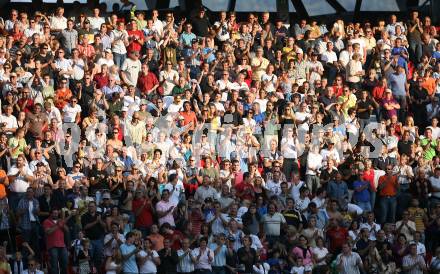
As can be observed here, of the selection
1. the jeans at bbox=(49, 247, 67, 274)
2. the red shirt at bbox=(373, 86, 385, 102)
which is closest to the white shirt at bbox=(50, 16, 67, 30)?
the red shirt at bbox=(373, 86, 385, 102)

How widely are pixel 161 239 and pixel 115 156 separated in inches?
96.9

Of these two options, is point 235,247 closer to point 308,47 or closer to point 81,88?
point 81,88

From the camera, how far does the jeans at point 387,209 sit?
30828 millimetres

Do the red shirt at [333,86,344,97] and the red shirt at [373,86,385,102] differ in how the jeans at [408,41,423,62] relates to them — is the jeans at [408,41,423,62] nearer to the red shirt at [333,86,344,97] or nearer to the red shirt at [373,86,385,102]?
the red shirt at [373,86,385,102]

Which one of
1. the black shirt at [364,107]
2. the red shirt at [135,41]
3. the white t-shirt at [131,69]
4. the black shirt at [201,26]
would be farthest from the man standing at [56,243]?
the black shirt at [201,26]

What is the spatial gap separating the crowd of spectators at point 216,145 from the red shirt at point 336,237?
0.02m

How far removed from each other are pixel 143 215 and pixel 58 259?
202 cm

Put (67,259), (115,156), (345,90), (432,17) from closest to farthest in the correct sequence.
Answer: (67,259) < (115,156) < (345,90) < (432,17)

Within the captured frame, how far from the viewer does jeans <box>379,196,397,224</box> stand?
30.8 meters

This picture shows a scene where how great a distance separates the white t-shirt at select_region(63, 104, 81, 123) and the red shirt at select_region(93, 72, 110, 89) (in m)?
1.18

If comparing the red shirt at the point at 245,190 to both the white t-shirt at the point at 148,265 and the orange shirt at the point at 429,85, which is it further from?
the orange shirt at the point at 429,85

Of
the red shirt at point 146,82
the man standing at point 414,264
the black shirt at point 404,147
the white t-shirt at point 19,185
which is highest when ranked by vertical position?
the red shirt at point 146,82

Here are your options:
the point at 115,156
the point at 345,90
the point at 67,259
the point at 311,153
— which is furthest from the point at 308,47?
the point at 67,259

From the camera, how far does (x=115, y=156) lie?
29.6 metres
